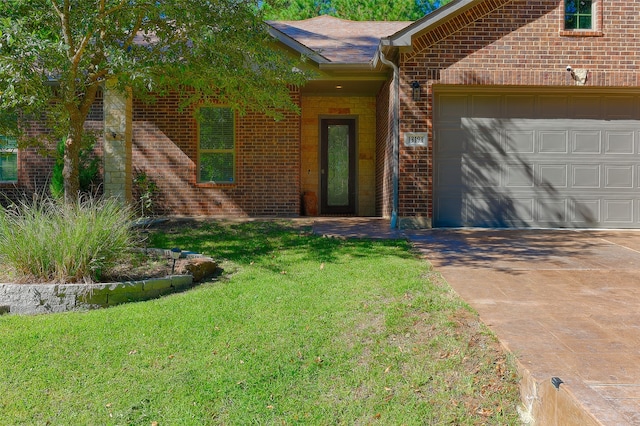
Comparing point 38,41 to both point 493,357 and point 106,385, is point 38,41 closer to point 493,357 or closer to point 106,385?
point 106,385

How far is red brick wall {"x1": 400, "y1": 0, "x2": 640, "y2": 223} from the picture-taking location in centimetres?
863

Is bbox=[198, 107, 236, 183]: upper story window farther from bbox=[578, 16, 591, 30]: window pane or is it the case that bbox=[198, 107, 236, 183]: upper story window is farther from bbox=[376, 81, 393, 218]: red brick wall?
bbox=[578, 16, 591, 30]: window pane

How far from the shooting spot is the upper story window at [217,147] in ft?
36.5

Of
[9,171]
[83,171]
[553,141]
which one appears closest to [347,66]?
[553,141]

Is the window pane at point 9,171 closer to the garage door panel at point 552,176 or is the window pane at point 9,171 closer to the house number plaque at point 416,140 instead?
the house number plaque at point 416,140

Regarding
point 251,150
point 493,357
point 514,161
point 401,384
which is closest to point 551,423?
point 493,357

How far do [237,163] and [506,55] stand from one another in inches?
233

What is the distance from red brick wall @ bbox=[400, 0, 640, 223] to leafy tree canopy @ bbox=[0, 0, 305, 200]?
285cm

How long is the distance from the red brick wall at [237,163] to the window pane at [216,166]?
0.59 feet

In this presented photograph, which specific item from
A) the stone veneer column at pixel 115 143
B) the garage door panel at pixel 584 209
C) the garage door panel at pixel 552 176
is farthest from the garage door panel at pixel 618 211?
the stone veneer column at pixel 115 143

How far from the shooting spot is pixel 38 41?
5242mm

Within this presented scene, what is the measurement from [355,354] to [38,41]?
183 inches

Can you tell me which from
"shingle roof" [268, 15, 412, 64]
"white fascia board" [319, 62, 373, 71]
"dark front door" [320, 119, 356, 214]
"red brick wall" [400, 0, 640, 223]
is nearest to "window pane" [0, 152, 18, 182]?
"shingle roof" [268, 15, 412, 64]

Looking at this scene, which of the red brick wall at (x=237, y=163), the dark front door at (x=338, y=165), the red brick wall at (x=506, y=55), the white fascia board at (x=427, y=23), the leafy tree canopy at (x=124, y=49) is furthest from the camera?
the dark front door at (x=338, y=165)
